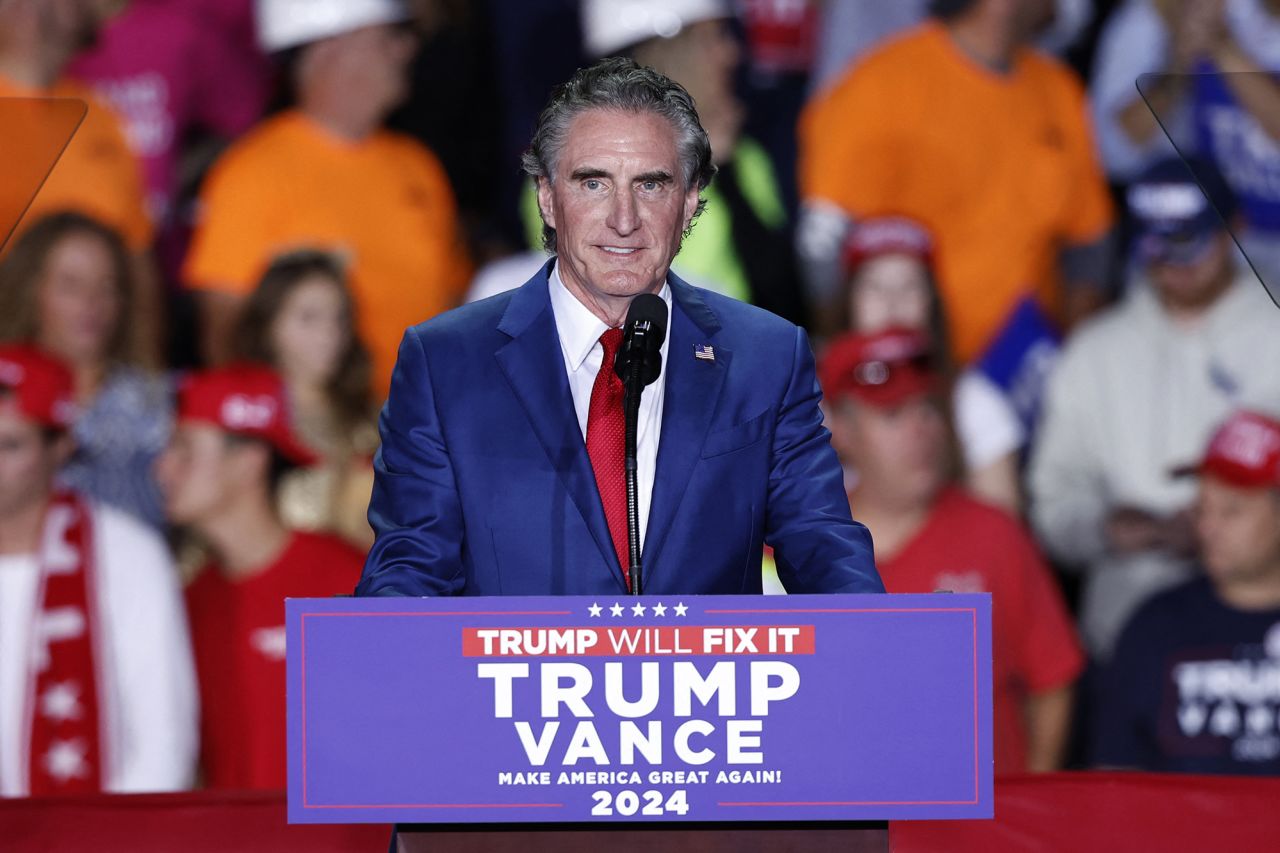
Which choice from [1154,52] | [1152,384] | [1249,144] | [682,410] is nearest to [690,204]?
[682,410]

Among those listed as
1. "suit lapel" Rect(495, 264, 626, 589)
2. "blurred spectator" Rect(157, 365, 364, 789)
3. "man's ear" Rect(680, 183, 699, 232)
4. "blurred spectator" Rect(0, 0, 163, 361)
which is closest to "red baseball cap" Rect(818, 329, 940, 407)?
"blurred spectator" Rect(157, 365, 364, 789)

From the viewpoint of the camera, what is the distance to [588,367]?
192cm

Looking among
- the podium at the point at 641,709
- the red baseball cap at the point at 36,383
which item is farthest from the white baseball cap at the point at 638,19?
the podium at the point at 641,709

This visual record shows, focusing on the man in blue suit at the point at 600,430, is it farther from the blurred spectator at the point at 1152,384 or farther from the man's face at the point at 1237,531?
the blurred spectator at the point at 1152,384

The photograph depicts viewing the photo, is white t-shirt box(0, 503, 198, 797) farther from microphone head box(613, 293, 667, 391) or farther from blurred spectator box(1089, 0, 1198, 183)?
blurred spectator box(1089, 0, 1198, 183)

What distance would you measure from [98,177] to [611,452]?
2.55 meters

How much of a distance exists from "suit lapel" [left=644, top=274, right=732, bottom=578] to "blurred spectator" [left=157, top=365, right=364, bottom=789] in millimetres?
1910

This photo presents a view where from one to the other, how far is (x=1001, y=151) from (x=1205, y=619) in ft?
4.02

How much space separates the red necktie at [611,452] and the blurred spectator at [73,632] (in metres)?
1.92

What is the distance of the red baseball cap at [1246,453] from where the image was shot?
379cm

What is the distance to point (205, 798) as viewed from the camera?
238cm

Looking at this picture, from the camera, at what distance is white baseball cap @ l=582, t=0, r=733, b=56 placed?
A: 13.5ft

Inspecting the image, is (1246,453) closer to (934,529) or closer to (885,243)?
(934,529)

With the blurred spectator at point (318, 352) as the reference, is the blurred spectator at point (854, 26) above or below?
above
